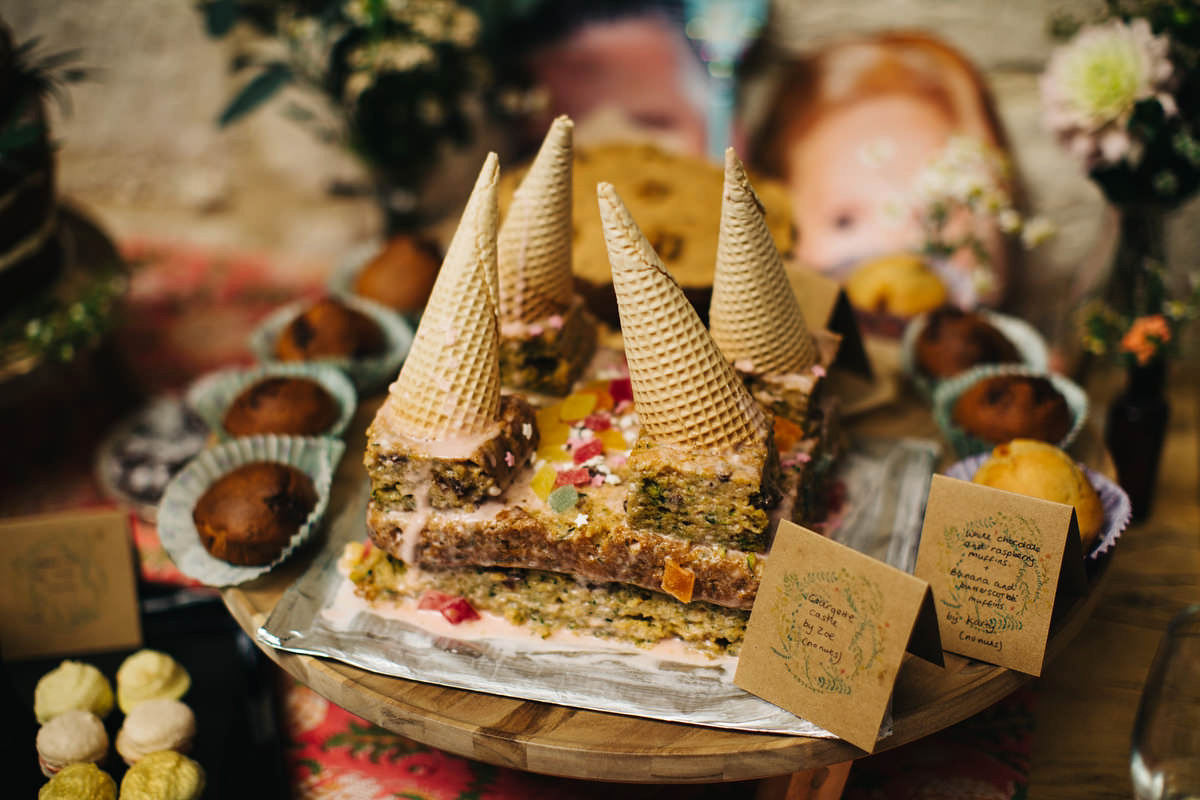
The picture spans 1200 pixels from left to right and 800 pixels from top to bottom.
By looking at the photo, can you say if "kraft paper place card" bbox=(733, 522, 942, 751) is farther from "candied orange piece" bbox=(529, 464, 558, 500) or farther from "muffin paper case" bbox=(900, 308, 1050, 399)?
"muffin paper case" bbox=(900, 308, 1050, 399)

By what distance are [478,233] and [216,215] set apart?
2.75m

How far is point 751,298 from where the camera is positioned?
5.43 ft

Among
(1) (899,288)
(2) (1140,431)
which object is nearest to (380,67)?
(1) (899,288)

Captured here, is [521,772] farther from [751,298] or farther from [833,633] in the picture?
[751,298]

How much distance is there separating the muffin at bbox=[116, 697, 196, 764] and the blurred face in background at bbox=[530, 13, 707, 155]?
2339mm

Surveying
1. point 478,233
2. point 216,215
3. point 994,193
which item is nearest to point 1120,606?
point 994,193

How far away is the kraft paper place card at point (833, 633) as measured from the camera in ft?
4.31

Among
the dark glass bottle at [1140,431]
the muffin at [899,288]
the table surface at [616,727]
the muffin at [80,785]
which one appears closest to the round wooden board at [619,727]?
the table surface at [616,727]

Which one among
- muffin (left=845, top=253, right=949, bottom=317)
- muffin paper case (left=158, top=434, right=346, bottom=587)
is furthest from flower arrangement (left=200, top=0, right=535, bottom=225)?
muffin (left=845, top=253, right=949, bottom=317)

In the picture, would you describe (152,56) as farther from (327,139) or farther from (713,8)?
(713,8)

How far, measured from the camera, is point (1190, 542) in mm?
2262

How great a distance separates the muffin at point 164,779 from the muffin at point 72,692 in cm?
20

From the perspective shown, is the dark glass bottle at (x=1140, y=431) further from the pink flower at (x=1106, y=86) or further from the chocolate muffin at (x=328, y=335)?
the chocolate muffin at (x=328, y=335)

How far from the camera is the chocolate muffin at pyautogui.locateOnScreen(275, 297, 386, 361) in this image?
2232 mm
